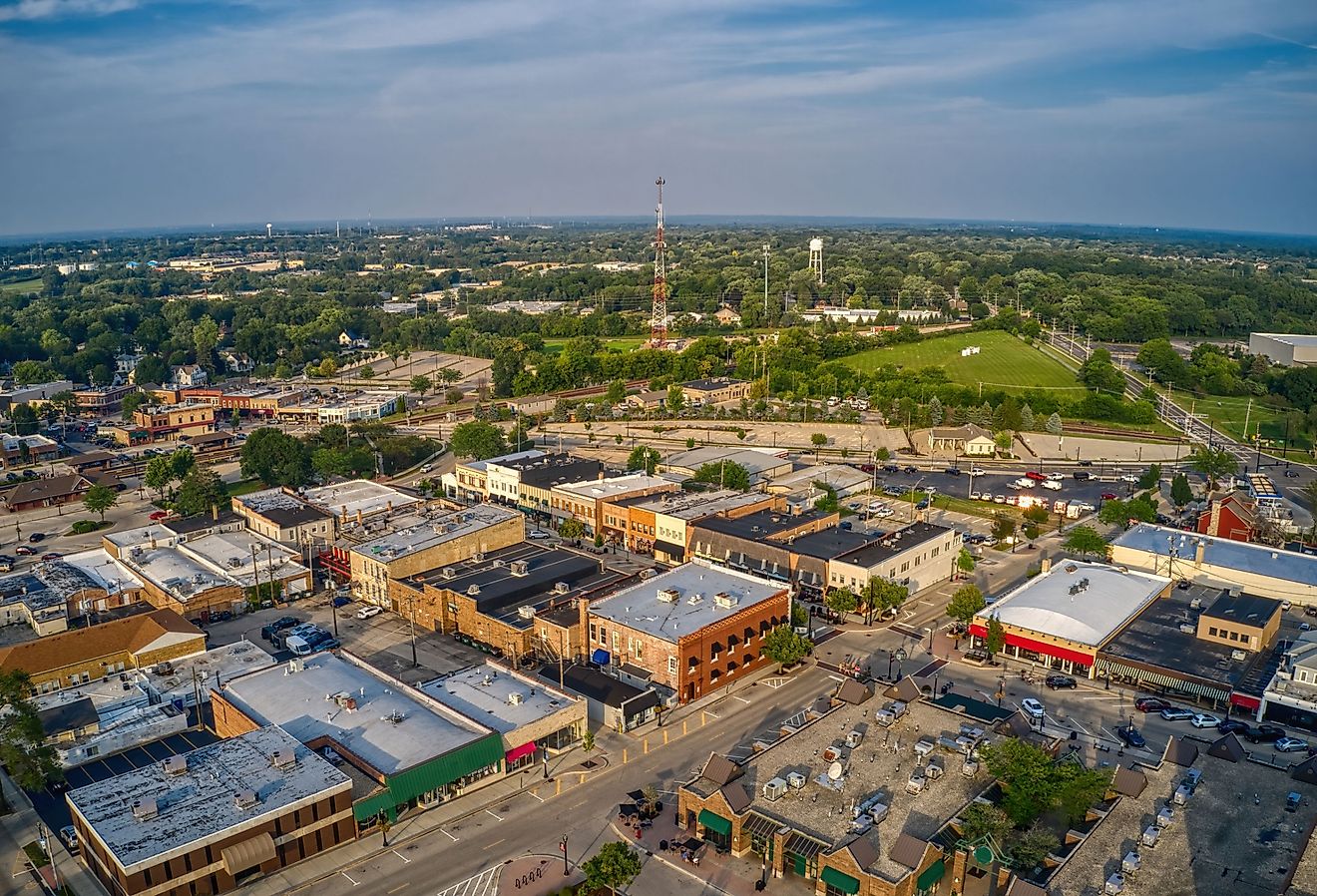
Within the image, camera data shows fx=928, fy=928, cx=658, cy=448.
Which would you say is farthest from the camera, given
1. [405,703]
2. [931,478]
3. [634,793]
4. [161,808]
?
[931,478]

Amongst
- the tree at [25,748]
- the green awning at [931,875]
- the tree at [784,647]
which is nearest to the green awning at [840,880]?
the green awning at [931,875]

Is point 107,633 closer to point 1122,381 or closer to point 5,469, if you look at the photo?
point 5,469

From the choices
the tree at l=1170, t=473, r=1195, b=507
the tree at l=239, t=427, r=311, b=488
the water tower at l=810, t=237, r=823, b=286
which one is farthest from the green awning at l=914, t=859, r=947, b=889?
the water tower at l=810, t=237, r=823, b=286

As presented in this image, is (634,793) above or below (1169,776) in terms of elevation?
below

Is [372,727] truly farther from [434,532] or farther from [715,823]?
[434,532]

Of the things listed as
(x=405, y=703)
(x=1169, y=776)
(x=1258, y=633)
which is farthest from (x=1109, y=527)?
(x=405, y=703)

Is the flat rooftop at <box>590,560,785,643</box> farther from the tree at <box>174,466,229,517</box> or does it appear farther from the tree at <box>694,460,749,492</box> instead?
the tree at <box>174,466,229,517</box>

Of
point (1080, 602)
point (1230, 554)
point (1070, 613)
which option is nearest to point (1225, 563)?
point (1230, 554)
